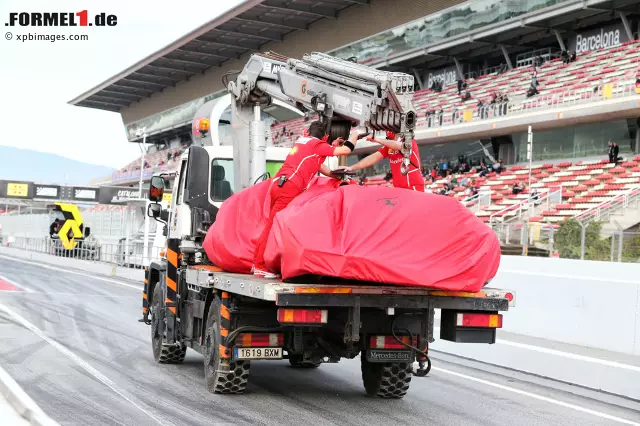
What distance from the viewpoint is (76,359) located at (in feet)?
38.3

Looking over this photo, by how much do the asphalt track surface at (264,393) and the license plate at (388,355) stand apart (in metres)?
0.52

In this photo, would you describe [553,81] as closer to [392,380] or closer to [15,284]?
[15,284]

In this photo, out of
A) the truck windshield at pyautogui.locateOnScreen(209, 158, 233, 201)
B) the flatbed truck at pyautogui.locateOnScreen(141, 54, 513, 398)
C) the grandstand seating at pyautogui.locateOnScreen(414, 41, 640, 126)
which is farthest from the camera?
the grandstand seating at pyautogui.locateOnScreen(414, 41, 640, 126)

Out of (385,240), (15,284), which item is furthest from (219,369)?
(15,284)

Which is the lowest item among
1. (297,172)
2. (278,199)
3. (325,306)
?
(325,306)

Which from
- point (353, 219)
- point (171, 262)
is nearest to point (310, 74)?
point (353, 219)

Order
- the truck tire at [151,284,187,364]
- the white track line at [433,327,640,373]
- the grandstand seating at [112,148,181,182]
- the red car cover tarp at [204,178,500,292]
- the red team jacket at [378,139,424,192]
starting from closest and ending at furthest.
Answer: the red car cover tarp at [204,178,500,292], the red team jacket at [378,139,424,192], the white track line at [433,327,640,373], the truck tire at [151,284,187,364], the grandstand seating at [112,148,181,182]

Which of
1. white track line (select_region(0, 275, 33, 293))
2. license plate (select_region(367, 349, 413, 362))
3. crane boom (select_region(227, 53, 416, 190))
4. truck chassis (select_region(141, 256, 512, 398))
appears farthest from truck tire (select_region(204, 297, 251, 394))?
white track line (select_region(0, 275, 33, 293))

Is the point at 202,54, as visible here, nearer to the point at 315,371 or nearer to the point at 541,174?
the point at 541,174

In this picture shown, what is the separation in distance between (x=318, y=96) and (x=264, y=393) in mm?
3093

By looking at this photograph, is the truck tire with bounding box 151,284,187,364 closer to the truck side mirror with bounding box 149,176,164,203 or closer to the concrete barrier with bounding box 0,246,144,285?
the truck side mirror with bounding box 149,176,164,203

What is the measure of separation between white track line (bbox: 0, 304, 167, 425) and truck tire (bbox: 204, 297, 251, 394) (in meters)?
0.86

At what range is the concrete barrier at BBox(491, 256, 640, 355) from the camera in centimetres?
1150

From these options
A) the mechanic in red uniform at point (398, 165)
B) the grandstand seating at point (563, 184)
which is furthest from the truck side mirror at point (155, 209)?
the grandstand seating at point (563, 184)
